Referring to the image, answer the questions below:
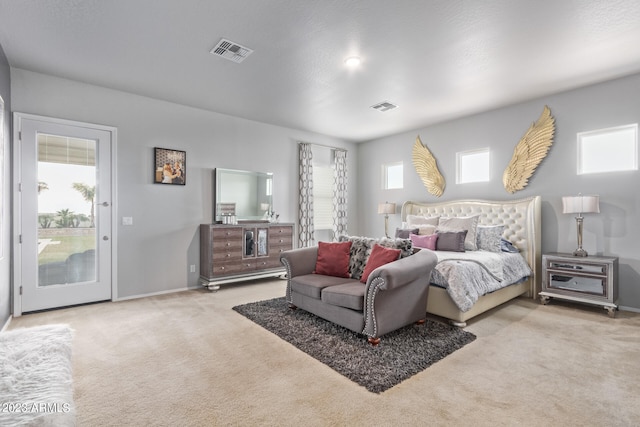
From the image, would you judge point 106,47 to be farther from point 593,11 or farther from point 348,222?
point 348,222

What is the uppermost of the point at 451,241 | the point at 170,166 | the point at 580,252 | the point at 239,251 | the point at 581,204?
the point at 170,166

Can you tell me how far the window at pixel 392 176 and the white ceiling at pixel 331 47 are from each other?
1.97 metres

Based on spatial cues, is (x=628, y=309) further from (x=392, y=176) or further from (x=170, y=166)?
(x=170, y=166)

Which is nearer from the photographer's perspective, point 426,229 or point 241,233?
point 426,229

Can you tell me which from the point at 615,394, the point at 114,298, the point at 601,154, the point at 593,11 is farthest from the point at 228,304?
the point at 601,154

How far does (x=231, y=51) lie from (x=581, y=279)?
4.75 m

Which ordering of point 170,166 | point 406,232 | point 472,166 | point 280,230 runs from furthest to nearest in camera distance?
point 280,230
point 472,166
point 406,232
point 170,166

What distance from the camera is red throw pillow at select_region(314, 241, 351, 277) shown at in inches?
139

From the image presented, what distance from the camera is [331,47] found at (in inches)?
118

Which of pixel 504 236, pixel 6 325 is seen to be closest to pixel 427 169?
pixel 504 236

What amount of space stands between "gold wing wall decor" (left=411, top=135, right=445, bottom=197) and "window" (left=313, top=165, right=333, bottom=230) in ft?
5.88

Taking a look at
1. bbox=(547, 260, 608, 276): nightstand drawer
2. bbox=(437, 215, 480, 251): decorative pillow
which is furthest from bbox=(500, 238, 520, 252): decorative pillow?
bbox=(547, 260, 608, 276): nightstand drawer

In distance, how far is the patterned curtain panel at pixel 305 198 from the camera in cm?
602

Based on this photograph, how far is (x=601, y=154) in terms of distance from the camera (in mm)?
3893
